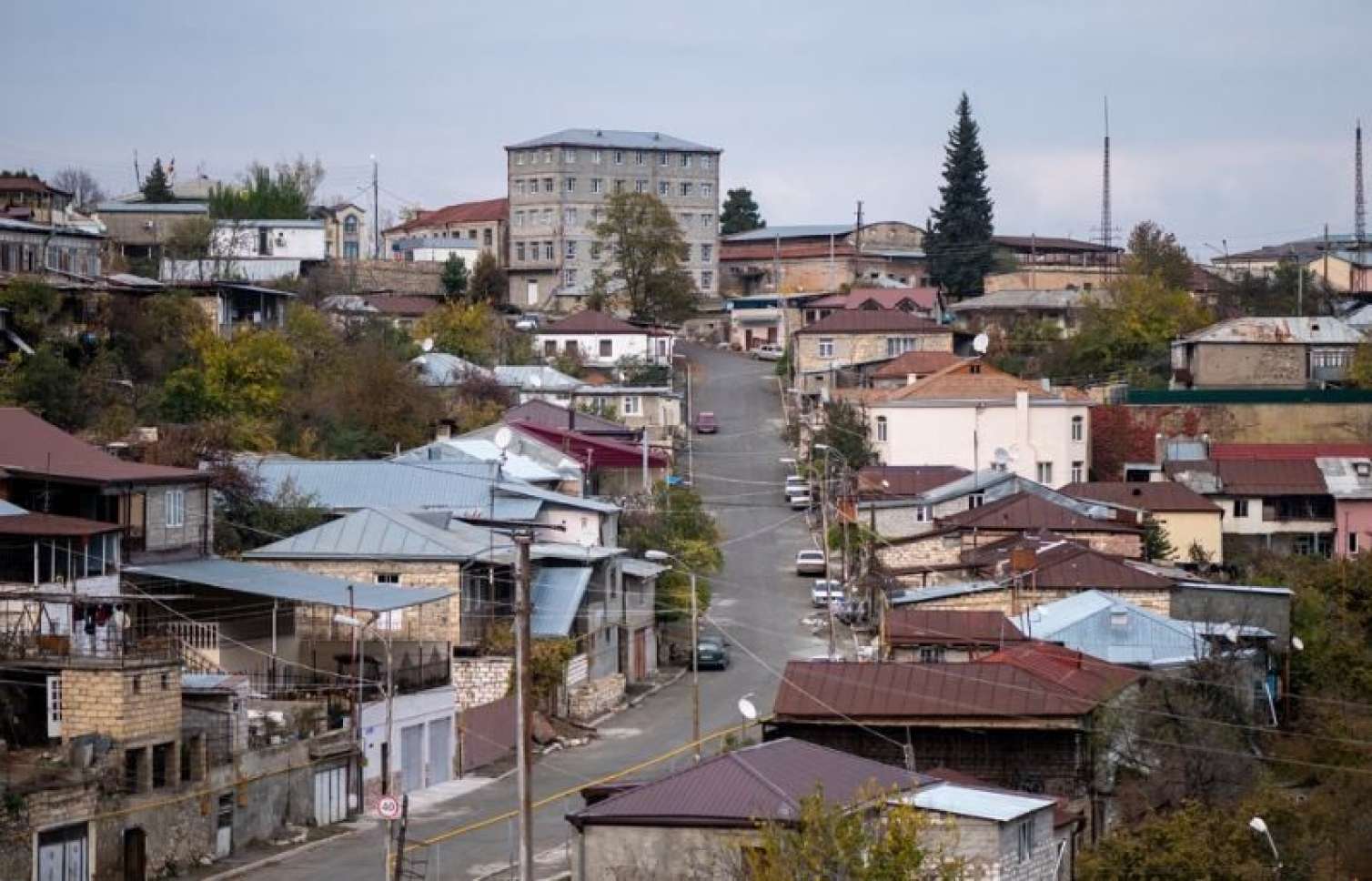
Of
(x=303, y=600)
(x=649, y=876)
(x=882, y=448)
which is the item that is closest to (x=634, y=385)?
(x=882, y=448)

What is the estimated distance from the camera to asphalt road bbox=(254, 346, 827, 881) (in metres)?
31.8

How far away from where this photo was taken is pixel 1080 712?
3544cm

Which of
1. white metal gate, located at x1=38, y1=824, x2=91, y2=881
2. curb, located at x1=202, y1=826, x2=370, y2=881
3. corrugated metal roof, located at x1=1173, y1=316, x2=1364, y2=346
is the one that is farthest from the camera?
corrugated metal roof, located at x1=1173, y1=316, x2=1364, y2=346

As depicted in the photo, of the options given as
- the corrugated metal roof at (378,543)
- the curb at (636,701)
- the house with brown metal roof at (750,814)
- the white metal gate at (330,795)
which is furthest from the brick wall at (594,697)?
the house with brown metal roof at (750,814)

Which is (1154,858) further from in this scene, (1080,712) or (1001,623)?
(1001,623)

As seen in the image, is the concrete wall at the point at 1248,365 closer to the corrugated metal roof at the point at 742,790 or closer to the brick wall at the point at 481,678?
the brick wall at the point at 481,678

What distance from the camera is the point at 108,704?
101ft

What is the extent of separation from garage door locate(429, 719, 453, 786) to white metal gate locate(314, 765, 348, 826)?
280 cm

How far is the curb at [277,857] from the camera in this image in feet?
99.2

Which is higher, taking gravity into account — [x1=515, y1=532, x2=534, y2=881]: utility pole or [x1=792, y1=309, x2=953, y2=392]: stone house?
[x1=792, y1=309, x2=953, y2=392]: stone house

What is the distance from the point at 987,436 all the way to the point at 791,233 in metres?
49.2

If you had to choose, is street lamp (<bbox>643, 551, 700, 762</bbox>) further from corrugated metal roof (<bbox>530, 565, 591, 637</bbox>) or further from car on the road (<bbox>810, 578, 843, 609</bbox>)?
car on the road (<bbox>810, 578, 843, 609</bbox>)

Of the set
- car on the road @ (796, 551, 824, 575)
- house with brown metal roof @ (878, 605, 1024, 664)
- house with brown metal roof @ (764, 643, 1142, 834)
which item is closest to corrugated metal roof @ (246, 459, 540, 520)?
car on the road @ (796, 551, 824, 575)

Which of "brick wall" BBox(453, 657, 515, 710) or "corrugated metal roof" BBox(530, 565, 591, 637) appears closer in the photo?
"brick wall" BBox(453, 657, 515, 710)
